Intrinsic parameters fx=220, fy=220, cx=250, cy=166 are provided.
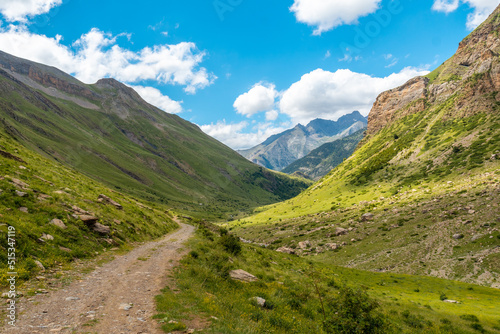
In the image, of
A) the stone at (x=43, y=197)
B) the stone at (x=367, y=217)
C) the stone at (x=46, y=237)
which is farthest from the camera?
the stone at (x=367, y=217)

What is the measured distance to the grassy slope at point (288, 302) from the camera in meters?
12.3

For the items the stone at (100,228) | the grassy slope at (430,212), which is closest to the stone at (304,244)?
the grassy slope at (430,212)

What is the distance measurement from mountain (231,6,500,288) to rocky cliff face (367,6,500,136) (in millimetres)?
603

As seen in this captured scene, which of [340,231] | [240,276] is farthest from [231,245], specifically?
[340,231]

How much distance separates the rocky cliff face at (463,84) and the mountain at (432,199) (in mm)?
603

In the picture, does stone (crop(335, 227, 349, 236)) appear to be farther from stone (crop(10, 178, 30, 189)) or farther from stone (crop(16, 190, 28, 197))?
stone (crop(10, 178, 30, 189))

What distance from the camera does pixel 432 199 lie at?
189 ft

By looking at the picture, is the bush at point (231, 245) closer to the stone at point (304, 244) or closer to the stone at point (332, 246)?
the stone at point (332, 246)

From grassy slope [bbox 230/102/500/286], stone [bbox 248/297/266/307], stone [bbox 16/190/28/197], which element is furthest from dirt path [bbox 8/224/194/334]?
grassy slope [bbox 230/102/500/286]

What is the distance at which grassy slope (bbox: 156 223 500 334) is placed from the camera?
1232 cm

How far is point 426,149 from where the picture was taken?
101 meters

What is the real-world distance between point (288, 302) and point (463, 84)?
174 metres

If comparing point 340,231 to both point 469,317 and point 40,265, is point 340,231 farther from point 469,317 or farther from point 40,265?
point 40,265

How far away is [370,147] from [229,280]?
181168 mm
